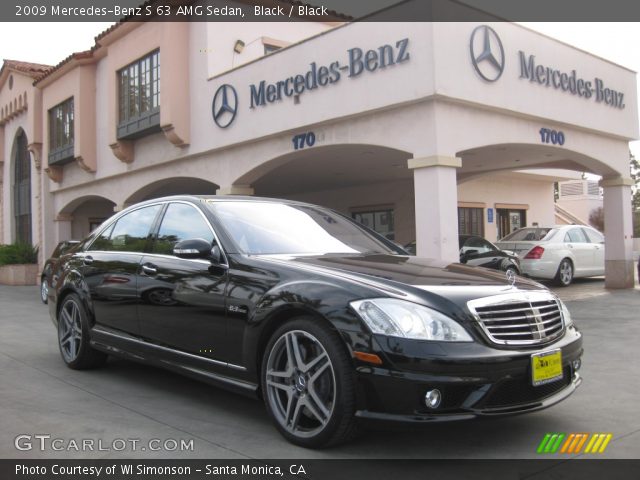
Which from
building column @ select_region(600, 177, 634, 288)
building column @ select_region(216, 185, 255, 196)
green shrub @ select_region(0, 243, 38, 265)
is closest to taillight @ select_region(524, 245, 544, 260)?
building column @ select_region(600, 177, 634, 288)

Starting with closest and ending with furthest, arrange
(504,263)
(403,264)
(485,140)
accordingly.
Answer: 1. (403,264)
2. (485,140)
3. (504,263)

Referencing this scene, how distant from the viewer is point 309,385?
11.7 feet

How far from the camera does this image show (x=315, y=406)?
11.7 ft

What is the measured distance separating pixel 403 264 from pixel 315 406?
1228 mm

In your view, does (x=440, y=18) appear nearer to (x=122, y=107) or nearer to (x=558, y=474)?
(x=558, y=474)

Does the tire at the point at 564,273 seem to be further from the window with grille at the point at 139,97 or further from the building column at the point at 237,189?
the window with grille at the point at 139,97

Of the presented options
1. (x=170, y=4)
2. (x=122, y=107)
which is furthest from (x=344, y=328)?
(x=122, y=107)

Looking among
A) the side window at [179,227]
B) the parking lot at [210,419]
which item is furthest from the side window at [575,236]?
the side window at [179,227]

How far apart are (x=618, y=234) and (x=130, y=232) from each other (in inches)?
474

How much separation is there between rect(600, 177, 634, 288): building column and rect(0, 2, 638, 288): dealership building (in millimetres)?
34

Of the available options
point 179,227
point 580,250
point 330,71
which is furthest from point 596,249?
point 179,227

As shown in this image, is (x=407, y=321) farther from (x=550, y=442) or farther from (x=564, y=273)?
(x=564, y=273)

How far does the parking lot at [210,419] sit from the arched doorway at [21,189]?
20478mm

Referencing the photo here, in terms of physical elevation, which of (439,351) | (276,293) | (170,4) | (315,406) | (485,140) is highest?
(170,4)
